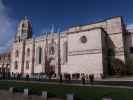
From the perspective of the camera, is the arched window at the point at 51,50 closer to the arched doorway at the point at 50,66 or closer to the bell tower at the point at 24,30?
the arched doorway at the point at 50,66

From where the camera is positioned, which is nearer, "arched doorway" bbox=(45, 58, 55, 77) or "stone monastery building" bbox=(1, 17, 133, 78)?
"stone monastery building" bbox=(1, 17, 133, 78)

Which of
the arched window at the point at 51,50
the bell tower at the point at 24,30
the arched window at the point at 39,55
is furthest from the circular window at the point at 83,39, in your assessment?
the bell tower at the point at 24,30

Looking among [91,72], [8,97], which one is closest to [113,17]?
Answer: [91,72]

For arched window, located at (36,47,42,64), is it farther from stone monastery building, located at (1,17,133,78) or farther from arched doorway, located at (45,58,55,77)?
arched doorway, located at (45,58,55,77)

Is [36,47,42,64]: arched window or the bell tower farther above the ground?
the bell tower

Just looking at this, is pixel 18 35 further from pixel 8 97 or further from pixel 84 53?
pixel 8 97

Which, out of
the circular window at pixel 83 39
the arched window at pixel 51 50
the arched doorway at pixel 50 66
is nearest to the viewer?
the circular window at pixel 83 39

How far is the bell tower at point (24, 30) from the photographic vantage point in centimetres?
6312

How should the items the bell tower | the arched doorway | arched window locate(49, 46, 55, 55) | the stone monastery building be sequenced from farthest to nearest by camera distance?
the bell tower
arched window locate(49, 46, 55, 55)
the arched doorway
the stone monastery building

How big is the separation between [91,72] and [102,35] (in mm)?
8506

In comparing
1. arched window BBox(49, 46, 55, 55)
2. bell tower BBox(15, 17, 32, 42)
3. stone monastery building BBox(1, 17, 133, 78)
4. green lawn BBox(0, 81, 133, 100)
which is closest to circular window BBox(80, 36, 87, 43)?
stone monastery building BBox(1, 17, 133, 78)

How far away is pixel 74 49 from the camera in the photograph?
1474 inches

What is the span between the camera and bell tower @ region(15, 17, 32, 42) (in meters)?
63.1

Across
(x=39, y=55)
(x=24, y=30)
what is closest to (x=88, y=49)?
(x=39, y=55)
